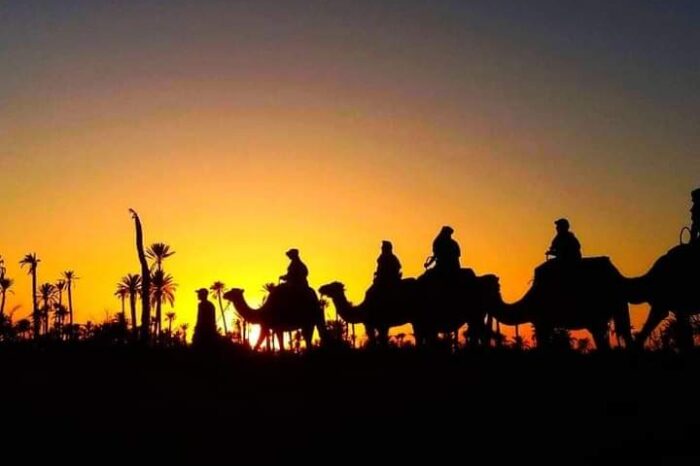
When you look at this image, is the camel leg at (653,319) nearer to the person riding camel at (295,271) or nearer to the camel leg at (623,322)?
the camel leg at (623,322)

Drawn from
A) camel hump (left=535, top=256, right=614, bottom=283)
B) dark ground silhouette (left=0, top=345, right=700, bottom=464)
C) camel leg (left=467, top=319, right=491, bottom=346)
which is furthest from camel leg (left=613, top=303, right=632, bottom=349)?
camel leg (left=467, top=319, right=491, bottom=346)

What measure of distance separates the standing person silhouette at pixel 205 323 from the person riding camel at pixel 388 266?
4246 millimetres

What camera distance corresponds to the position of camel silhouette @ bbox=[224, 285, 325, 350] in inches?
1067

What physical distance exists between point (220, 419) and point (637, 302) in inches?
409

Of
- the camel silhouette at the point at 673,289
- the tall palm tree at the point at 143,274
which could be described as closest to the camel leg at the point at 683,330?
the camel silhouette at the point at 673,289

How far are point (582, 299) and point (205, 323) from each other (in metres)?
8.52

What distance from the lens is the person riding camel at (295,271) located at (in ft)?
89.8

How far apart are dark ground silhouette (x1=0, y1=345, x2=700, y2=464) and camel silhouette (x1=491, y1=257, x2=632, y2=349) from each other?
2.41 metres

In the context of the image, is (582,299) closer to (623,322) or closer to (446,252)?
(623,322)

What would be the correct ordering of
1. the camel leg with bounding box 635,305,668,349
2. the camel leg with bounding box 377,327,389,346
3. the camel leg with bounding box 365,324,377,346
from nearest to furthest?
the camel leg with bounding box 635,305,668,349 < the camel leg with bounding box 377,327,389,346 < the camel leg with bounding box 365,324,377,346

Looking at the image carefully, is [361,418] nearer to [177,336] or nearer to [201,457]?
[201,457]

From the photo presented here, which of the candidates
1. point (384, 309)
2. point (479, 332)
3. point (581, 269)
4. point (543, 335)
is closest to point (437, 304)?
point (479, 332)

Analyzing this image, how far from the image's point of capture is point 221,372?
18.5 m

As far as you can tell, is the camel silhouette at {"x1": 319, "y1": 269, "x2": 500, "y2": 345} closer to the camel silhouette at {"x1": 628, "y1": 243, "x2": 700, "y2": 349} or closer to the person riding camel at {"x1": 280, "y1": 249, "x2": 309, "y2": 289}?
the person riding camel at {"x1": 280, "y1": 249, "x2": 309, "y2": 289}
